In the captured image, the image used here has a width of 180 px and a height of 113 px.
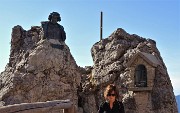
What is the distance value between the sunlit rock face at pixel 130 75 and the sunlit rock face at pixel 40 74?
2.55 metres

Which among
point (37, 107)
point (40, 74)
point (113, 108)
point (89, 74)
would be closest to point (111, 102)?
point (113, 108)

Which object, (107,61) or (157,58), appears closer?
(157,58)

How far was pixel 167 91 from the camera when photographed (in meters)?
11.1

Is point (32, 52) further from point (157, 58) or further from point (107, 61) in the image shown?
point (157, 58)

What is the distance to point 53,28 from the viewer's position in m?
9.62

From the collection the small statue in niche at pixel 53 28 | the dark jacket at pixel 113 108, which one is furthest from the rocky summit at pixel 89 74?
the dark jacket at pixel 113 108

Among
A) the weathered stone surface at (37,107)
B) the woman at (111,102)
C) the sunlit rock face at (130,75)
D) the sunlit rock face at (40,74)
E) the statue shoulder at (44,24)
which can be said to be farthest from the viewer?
the sunlit rock face at (130,75)

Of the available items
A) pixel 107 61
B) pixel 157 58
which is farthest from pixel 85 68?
pixel 157 58

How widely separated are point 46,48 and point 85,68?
4950 millimetres

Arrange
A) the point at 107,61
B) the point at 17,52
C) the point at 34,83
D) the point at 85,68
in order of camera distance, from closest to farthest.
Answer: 1. the point at 34,83
2. the point at 17,52
3. the point at 107,61
4. the point at 85,68

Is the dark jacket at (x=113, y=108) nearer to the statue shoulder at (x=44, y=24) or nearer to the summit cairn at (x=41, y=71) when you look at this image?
the summit cairn at (x=41, y=71)

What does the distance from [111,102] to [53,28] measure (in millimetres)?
6324

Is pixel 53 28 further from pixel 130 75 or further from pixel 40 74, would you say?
pixel 130 75

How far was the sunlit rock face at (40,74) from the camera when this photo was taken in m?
8.82
